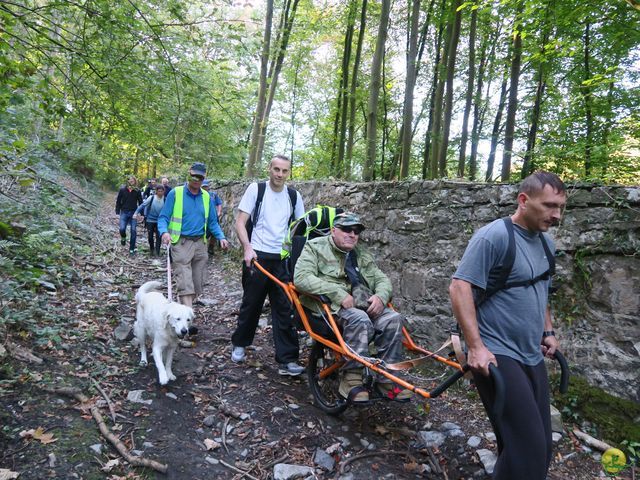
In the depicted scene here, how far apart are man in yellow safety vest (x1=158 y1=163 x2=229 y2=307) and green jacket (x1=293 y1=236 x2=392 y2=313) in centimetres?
171

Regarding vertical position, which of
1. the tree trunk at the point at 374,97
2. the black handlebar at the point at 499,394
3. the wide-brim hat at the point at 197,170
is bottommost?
the black handlebar at the point at 499,394

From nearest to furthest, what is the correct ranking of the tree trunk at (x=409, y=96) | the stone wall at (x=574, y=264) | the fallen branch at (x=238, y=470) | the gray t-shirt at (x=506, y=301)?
the gray t-shirt at (x=506, y=301)
the fallen branch at (x=238, y=470)
the stone wall at (x=574, y=264)
the tree trunk at (x=409, y=96)

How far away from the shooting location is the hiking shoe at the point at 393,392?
3264mm

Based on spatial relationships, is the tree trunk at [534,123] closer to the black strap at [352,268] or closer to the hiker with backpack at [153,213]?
the black strap at [352,268]

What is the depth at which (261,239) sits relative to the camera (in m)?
4.84

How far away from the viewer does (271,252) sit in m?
4.86

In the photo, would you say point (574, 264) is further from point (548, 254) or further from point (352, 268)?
point (352, 268)

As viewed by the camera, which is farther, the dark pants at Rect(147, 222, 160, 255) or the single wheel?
the dark pants at Rect(147, 222, 160, 255)

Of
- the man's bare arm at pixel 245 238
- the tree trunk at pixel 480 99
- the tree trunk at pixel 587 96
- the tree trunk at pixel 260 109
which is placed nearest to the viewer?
the man's bare arm at pixel 245 238

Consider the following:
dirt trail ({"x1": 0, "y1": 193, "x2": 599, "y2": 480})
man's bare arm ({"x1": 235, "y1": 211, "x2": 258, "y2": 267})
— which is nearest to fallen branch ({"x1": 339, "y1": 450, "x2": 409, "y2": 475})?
dirt trail ({"x1": 0, "y1": 193, "x2": 599, "y2": 480})

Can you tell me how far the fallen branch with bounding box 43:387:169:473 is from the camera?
294cm

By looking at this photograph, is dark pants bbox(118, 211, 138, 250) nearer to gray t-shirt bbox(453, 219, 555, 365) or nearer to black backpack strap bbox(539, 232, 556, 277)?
gray t-shirt bbox(453, 219, 555, 365)

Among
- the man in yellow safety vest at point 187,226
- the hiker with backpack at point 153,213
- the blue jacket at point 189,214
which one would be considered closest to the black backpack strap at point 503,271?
the man in yellow safety vest at point 187,226

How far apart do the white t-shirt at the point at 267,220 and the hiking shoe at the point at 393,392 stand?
7.04 feet
